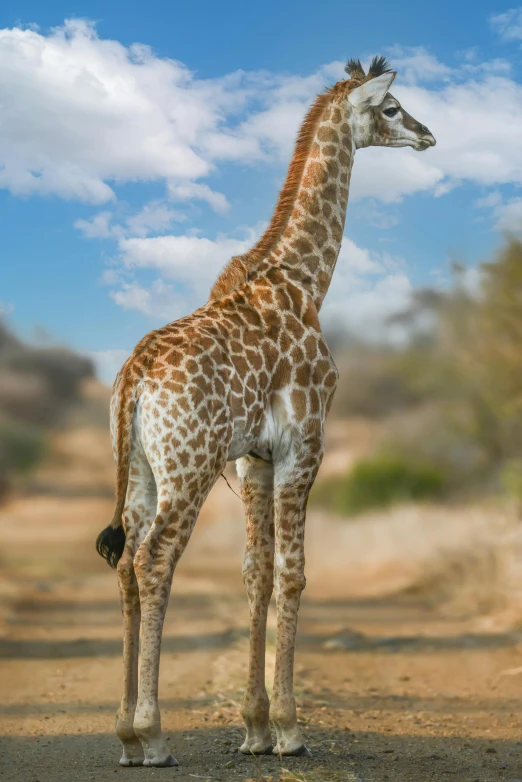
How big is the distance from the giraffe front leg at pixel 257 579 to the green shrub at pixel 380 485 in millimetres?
9064

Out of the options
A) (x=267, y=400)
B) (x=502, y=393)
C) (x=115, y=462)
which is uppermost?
(x=502, y=393)

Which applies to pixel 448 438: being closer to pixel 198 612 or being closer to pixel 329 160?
pixel 198 612

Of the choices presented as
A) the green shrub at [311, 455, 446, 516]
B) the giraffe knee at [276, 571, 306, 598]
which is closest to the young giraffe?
the giraffe knee at [276, 571, 306, 598]

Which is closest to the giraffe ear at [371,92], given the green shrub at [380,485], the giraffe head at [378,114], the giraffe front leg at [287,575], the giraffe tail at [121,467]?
the giraffe head at [378,114]

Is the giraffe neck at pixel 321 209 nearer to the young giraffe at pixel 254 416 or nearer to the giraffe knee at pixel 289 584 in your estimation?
the young giraffe at pixel 254 416

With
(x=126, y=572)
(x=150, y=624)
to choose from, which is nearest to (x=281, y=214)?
(x=126, y=572)

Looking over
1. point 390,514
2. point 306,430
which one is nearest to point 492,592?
point 390,514

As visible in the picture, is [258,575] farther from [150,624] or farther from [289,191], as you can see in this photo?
[289,191]

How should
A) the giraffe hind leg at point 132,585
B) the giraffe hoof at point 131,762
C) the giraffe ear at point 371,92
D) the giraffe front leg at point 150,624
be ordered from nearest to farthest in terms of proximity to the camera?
the giraffe front leg at point 150,624 → the giraffe hind leg at point 132,585 → the giraffe hoof at point 131,762 → the giraffe ear at point 371,92

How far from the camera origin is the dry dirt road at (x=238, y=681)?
257 inches

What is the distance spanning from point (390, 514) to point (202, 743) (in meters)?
9.52

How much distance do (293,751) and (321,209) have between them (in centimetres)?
384

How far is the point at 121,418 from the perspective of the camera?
582cm

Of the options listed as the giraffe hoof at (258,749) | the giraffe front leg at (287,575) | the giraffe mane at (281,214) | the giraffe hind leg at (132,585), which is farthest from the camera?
the giraffe mane at (281,214)
